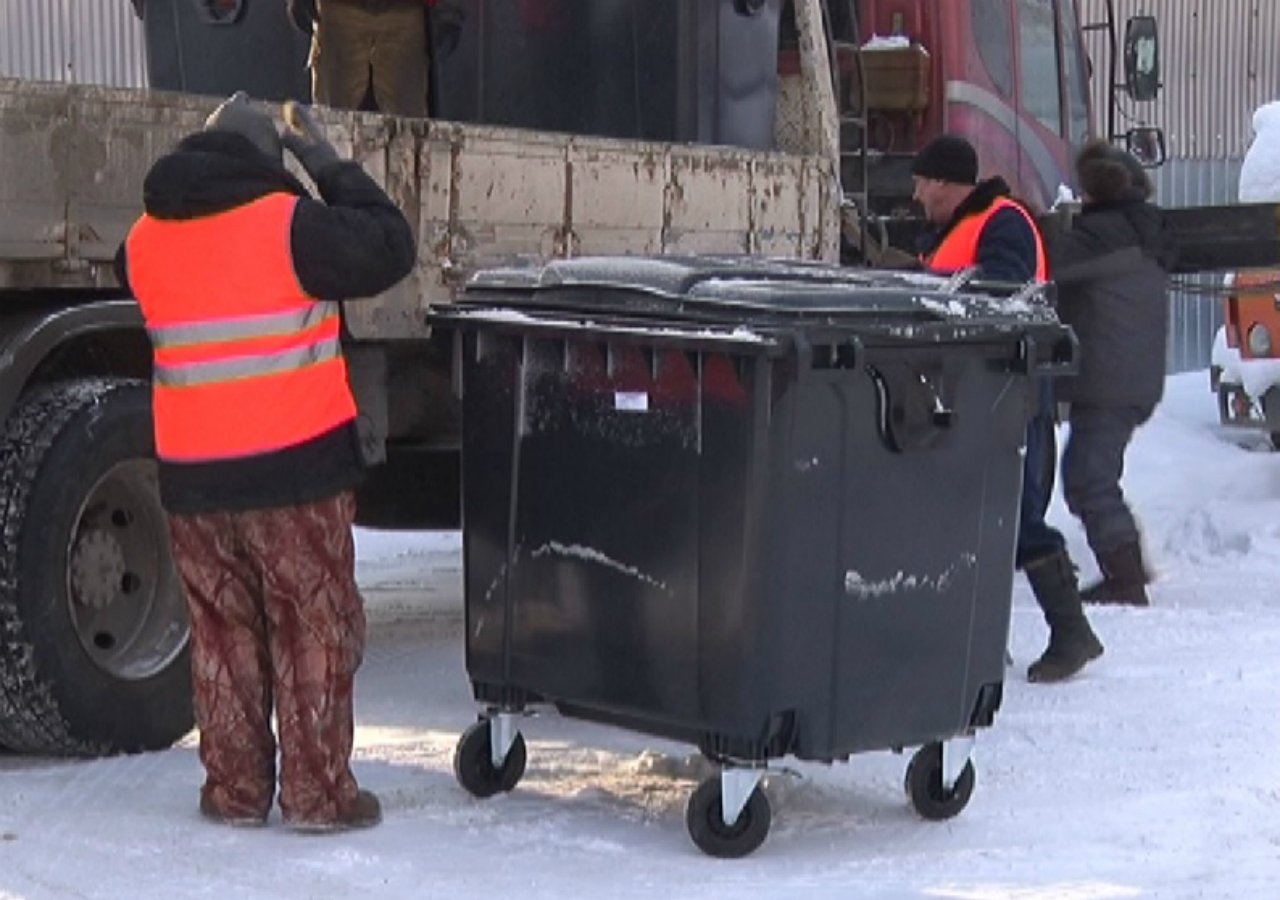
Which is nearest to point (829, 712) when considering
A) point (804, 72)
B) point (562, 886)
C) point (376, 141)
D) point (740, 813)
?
point (740, 813)

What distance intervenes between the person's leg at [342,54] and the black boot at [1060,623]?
10.8 feet

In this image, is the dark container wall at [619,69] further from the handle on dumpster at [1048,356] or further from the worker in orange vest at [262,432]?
the worker in orange vest at [262,432]

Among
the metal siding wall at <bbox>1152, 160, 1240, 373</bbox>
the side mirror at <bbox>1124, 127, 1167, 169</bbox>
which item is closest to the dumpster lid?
the side mirror at <bbox>1124, 127, 1167, 169</bbox>

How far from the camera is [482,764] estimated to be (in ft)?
20.1

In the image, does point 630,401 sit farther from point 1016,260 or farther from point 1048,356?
point 1016,260

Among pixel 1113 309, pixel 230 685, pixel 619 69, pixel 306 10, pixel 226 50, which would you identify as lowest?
pixel 230 685

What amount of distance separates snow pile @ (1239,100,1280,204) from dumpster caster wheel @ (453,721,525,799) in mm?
9617

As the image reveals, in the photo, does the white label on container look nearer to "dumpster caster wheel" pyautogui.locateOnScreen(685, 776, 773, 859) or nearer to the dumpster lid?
the dumpster lid

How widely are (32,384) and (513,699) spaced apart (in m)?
1.45

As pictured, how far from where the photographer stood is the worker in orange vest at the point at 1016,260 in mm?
7805

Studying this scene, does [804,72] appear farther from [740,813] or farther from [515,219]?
[740,813]

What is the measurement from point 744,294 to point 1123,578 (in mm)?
4076

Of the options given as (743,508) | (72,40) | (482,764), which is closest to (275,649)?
(482,764)

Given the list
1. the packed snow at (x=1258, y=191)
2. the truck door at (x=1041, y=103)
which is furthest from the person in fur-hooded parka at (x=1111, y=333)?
the packed snow at (x=1258, y=191)
